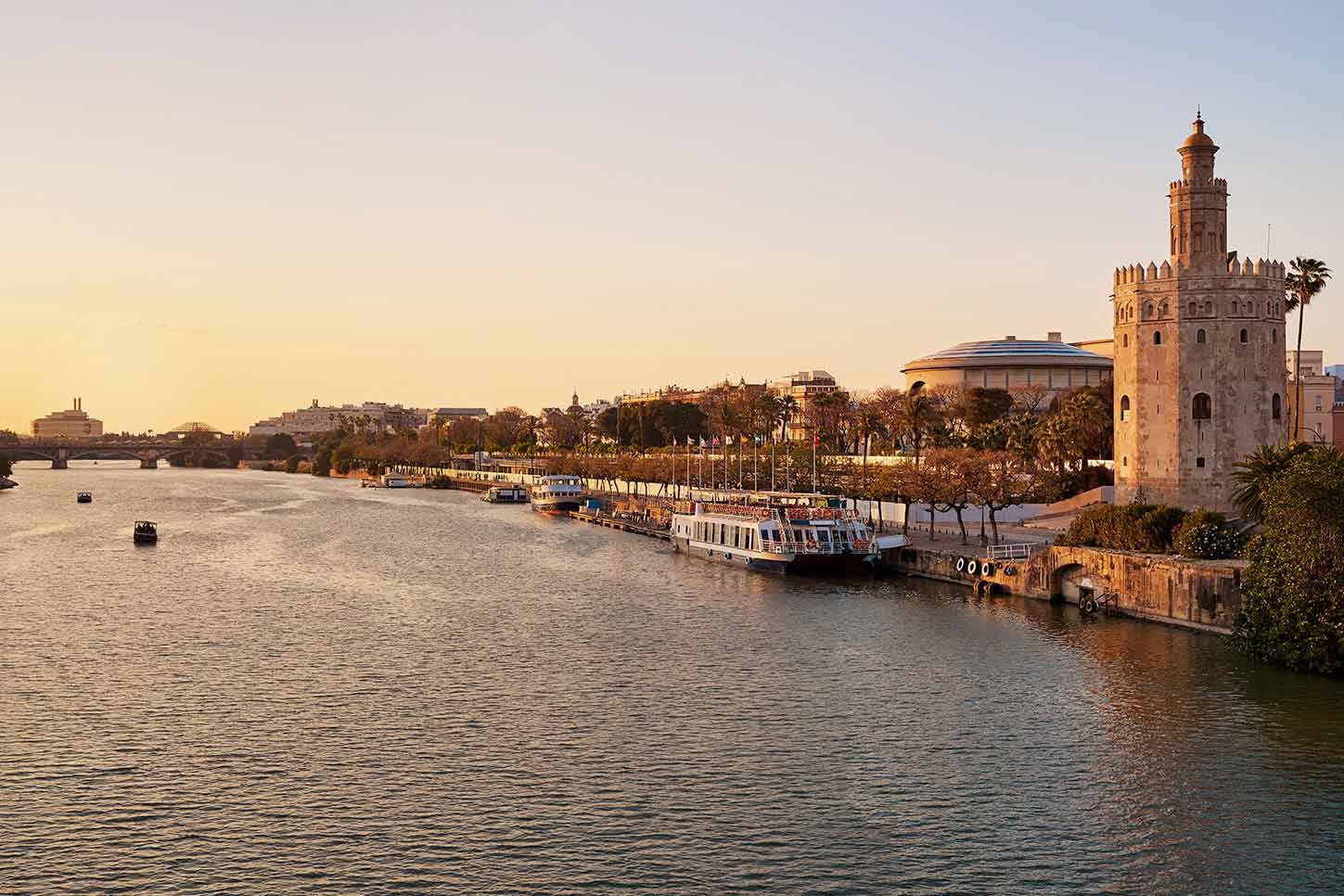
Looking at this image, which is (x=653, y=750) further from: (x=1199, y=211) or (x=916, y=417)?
(x=916, y=417)

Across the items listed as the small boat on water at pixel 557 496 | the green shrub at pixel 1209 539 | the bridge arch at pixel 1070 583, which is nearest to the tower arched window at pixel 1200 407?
the green shrub at pixel 1209 539

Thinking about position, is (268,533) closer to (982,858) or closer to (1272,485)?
(1272,485)

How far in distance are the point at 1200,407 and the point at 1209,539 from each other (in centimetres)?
1856

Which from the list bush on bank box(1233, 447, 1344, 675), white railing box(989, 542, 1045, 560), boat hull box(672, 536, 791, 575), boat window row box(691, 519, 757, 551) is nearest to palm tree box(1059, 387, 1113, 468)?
white railing box(989, 542, 1045, 560)

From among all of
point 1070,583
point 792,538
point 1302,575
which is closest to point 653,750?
point 1302,575

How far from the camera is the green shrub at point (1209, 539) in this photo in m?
57.6

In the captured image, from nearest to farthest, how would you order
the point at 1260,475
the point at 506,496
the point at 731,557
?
the point at 1260,475 → the point at 731,557 → the point at 506,496

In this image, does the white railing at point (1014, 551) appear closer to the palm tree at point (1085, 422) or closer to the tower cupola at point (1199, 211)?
the tower cupola at point (1199, 211)

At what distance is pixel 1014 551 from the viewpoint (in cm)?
7188

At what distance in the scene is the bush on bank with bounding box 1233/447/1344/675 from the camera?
44.4 meters

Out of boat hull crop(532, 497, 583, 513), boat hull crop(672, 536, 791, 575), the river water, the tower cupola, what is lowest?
the river water

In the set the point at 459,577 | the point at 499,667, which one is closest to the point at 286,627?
the point at 499,667

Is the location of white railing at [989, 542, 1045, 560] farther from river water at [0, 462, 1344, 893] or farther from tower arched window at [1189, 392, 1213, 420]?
tower arched window at [1189, 392, 1213, 420]

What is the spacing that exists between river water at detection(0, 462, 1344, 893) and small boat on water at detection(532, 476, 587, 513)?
287 feet
